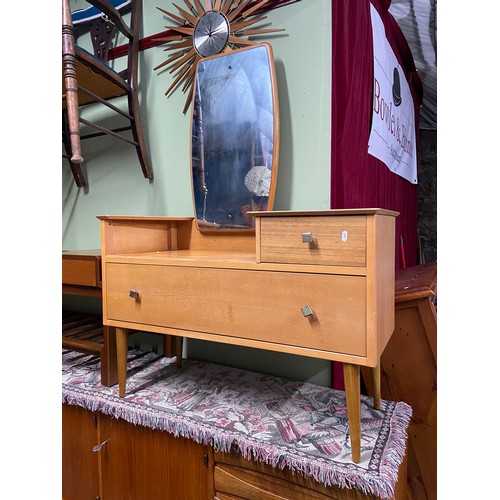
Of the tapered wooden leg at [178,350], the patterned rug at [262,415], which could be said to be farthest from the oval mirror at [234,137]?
the patterned rug at [262,415]

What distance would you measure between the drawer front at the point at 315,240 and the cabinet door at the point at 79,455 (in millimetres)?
923

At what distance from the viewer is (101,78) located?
1694 millimetres

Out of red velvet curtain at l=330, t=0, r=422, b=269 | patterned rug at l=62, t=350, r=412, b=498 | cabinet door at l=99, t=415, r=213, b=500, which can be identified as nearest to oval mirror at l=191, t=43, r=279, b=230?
red velvet curtain at l=330, t=0, r=422, b=269

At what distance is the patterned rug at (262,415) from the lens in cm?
93

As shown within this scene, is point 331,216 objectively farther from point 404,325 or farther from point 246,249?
point 404,325

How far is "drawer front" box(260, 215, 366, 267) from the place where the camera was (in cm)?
89

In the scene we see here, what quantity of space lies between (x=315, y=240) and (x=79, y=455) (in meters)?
1.18

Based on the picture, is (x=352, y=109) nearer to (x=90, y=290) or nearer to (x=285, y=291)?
(x=285, y=291)

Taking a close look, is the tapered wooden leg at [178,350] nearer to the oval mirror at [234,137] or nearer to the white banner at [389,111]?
the oval mirror at [234,137]

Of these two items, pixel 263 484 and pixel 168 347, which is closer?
pixel 263 484

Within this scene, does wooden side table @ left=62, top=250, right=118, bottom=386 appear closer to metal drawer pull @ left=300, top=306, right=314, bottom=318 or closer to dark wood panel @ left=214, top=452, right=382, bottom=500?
dark wood panel @ left=214, top=452, right=382, bottom=500

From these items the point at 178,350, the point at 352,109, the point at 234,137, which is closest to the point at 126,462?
the point at 178,350

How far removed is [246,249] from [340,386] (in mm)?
651

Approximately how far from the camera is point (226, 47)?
4.97 ft
